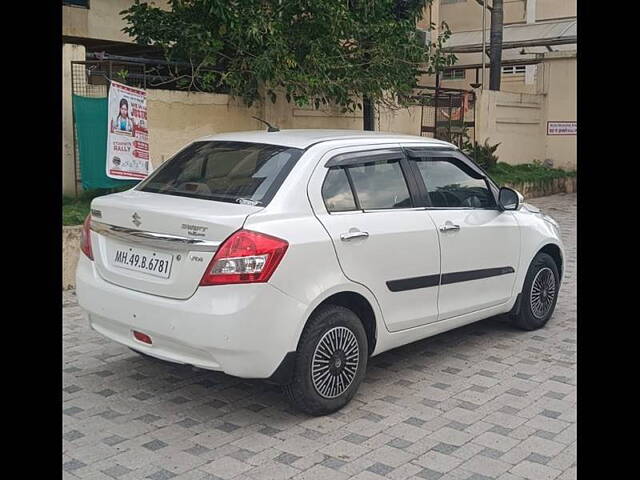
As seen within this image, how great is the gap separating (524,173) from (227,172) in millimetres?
13118

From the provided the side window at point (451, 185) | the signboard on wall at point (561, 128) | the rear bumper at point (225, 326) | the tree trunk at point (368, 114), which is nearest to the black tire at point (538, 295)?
the side window at point (451, 185)

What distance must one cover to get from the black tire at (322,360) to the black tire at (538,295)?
202 cm

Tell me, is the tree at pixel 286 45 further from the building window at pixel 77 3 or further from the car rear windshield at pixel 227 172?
the car rear windshield at pixel 227 172

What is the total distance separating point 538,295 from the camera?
613 cm

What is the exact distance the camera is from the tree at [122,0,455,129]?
9703 mm

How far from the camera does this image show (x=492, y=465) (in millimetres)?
3775

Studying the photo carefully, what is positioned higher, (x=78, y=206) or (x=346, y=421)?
(x=78, y=206)

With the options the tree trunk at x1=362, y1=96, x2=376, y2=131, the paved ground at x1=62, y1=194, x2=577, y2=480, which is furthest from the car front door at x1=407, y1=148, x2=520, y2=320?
the tree trunk at x1=362, y1=96, x2=376, y2=131

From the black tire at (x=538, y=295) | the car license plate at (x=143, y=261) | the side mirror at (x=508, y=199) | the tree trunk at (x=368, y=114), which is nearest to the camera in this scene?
the car license plate at (x=143, y=261)

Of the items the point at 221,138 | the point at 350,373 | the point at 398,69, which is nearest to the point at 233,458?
the point at 350,373

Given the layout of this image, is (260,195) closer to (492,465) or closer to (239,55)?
(492,465)

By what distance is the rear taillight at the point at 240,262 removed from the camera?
3.91 m

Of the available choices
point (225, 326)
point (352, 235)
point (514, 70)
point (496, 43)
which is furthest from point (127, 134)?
point (514, 70)

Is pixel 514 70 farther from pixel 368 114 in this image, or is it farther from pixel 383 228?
pixel 383 228
